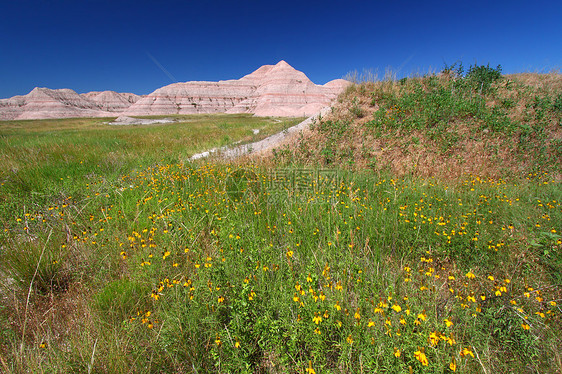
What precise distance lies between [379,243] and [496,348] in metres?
1.43

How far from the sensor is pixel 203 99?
366 feet

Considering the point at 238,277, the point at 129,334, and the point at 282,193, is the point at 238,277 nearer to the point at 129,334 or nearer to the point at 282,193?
the point at 129,334

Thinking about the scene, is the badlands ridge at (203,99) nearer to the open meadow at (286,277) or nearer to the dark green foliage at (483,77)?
the dark green foliage at (483,77)

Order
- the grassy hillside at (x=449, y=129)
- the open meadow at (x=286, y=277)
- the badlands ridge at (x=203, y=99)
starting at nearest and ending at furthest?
the open meadow at (x=286, y=277) → the grassy hillside at (x=449, y=129) → the badlands ridge at (x=203, y=99)

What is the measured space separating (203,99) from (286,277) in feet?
409

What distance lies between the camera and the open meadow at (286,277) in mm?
1744

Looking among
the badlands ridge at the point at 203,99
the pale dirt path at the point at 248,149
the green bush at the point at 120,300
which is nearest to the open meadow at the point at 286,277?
the green bush at the point at 120,300

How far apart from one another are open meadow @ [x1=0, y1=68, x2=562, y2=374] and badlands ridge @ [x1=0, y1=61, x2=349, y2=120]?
301 feet

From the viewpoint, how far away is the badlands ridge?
318ft

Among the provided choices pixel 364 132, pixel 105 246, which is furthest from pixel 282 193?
pixel 364 132

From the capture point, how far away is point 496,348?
1.88m

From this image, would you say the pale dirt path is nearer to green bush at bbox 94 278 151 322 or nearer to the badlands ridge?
green bush at bbox 94 278 151 322

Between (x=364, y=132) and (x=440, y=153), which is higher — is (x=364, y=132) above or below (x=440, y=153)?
above

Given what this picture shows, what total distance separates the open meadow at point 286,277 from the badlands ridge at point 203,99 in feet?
301
